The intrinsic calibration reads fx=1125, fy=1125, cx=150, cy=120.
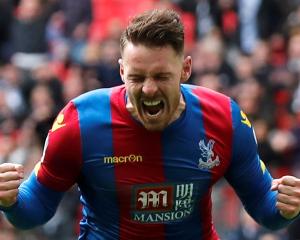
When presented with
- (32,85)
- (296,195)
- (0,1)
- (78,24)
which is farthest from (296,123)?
(296,195)

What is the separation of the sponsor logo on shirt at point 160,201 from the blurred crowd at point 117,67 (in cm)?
469

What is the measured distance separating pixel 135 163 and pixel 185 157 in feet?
0.83

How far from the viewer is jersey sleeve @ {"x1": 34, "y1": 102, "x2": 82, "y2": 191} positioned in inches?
213

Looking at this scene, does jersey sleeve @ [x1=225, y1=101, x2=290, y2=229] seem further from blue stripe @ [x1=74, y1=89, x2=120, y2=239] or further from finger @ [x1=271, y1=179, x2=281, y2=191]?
blue stripe @ [x1=74, y1=89, x2=120, y2=239]

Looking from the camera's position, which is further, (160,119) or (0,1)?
(0,1)

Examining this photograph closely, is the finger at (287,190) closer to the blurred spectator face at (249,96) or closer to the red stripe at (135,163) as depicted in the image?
the red stripe at (135,163)

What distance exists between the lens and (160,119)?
5.37m

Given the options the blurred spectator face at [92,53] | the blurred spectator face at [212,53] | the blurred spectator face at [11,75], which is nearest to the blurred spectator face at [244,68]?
the blurred spectator face at [212,53]

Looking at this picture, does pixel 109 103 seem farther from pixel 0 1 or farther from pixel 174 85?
pixel 0 1

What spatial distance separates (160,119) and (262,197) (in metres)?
0.73

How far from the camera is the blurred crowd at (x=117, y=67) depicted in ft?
35.4

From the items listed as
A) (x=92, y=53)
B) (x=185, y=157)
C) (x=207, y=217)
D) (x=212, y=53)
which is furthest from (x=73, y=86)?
(x=185, y=157)

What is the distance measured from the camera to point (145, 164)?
5.54 metres

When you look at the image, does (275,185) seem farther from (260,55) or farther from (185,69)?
(260,55)
